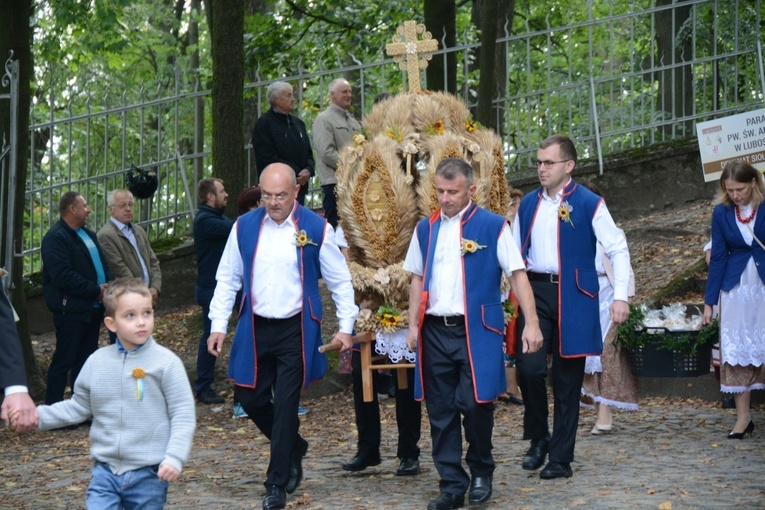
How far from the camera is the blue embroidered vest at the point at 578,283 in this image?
7.59 meters

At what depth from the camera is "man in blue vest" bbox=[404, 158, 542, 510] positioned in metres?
6.92

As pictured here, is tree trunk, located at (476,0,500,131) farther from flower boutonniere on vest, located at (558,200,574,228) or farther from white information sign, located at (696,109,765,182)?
flower boutonniere on vest, located at (558,200,574,228)

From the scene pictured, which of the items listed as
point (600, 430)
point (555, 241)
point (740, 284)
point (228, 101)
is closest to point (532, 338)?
point (555, 241)

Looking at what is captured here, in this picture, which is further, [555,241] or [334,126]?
[334,126]

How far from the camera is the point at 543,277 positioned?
769cm

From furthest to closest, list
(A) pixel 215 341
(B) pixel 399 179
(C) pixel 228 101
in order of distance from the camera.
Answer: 1. (C) pixel 228 101
2. (B) pixel 399 179
3. (A) pixel 215 341

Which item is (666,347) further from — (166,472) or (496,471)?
(166,472)

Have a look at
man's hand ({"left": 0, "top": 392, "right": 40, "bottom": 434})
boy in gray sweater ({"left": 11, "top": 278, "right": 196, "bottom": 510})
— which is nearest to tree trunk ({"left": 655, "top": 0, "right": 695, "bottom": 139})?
boy in gray sweater ({"left": 11, "top": 278, "right": 196, "bottom": 510})

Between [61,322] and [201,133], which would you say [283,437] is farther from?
[201,133]

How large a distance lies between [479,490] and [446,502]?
10.9 inches

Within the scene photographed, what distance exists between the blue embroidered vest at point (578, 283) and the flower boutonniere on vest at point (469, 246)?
2.76 feet

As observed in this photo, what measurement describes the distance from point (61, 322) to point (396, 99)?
410 centimetres

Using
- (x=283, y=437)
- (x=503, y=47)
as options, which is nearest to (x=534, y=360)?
(x=283, y=437)

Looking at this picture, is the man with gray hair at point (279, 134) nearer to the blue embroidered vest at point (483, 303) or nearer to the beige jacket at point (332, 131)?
the beige jacket at point (332, 131)
